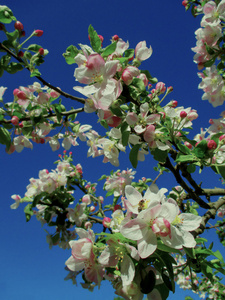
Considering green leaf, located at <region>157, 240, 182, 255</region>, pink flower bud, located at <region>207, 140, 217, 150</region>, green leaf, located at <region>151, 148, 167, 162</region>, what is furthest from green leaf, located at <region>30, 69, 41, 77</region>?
green leaf, located at <region>157, 240, 182, 255</region>

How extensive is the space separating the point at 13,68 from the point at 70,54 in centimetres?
44

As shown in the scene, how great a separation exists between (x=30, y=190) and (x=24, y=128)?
0.85 m

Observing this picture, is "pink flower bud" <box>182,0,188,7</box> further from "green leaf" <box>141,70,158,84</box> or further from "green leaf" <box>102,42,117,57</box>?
"green leaf" <box>102,42,117,57</box>

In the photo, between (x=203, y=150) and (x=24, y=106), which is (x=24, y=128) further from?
(x=203, y=150)

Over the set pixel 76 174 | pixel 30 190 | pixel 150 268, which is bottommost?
pixel 150 268

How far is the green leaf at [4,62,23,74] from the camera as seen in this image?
1446 millimetres

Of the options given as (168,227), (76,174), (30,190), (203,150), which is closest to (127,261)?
(168,227)

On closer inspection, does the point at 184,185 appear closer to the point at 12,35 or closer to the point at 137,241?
the point at 137,241

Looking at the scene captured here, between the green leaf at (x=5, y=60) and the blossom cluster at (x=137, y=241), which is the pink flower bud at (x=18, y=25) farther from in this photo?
the blossom cluster at (x=137, y=241)

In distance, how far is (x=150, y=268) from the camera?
37.1 inches

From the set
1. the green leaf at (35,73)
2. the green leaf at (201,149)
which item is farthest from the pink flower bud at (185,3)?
the green leaf at (201,149)

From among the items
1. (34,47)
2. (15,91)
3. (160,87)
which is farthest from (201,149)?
(15,91)

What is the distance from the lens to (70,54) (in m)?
1.24

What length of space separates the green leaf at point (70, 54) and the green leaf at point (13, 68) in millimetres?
386
